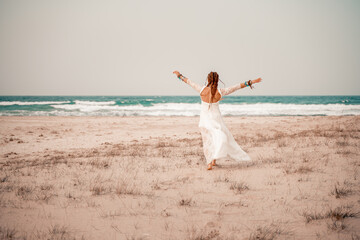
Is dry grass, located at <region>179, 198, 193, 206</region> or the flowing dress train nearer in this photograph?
dry grass, located at <region>179, 198, 193, 206</region>

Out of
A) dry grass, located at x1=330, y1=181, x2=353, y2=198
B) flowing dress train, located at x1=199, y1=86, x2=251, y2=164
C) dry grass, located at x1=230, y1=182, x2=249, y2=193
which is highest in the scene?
flowing dress train, located at x1=199, y1=86, x2=251, y2=164

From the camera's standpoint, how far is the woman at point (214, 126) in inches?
217

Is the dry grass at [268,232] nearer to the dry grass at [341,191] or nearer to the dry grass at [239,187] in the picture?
the dry grass at [239,187]

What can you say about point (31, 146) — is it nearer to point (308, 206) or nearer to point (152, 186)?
point (152, 186)

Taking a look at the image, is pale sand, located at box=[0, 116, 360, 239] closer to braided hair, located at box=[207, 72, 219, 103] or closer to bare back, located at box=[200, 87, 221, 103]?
bare back, located at box=[200, 87, 221, 103]

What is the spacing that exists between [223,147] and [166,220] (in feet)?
8.25

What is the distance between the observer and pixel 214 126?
5.74 m

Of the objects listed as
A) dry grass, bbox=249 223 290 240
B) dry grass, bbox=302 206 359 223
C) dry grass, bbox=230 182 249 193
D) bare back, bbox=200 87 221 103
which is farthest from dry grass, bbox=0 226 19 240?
bare back, bbox=200 87 221 103

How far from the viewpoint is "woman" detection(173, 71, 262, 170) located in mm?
5508

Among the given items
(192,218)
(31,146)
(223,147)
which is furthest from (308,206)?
(31,146)

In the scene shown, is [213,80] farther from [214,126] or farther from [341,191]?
[341,191]

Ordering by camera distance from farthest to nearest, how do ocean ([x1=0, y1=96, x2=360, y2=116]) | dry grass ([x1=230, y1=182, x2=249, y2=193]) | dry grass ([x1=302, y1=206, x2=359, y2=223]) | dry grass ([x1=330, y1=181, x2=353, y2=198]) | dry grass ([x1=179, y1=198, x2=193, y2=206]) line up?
ocean ([x1=0, y1=96, x2=360, y2=116]) → dry grass ([x1=230, y1=182, x2=249, y2=193]) → dry grass ([x1=330, y1=181, x2=353, y2=198]) → dry grass ([x1=179, y1=198, x2=193, y2=206]) → dry grass ([x1=302, y1=206, x2=359, y2=223])

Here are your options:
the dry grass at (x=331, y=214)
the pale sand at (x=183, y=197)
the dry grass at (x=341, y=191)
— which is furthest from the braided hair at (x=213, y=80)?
the dry grass at (x=331, y=214)

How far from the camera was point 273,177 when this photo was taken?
16.7 feet
